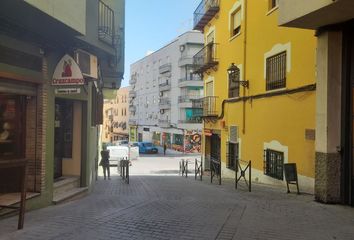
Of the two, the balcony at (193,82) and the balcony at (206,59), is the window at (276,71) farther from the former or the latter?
the balcony at (193,82)

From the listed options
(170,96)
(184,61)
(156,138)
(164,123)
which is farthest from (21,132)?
(156,138)

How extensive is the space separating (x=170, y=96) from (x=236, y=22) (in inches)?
1839

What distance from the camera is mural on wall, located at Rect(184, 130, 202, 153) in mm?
62188

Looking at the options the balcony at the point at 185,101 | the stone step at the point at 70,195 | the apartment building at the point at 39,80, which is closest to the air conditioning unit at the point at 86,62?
the apartment building at the point at 39,80

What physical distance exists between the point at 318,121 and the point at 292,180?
115 inches

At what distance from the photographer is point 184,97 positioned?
62906mm

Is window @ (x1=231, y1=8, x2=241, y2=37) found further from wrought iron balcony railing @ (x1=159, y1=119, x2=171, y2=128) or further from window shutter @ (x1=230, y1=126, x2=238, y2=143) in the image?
wrought iron balcony railing @ (x1=159, y1=119, x2=171, y2=128)

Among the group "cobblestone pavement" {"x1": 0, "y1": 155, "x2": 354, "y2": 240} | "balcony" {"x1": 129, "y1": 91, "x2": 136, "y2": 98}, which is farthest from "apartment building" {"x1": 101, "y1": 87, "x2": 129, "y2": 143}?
"cobblestone pavement" {"x1": 0, "y1": 155, "x2": 354, "y2": 240}

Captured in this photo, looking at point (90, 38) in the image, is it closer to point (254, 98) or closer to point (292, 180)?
point (292, 180)

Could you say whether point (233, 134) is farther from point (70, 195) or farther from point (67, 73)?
point (67, 73)

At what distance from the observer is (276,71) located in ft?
52.2

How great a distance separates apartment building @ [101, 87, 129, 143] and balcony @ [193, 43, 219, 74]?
6940 cm

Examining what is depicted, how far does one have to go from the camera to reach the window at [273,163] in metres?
15.2

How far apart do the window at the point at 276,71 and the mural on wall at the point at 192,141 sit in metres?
45.5
